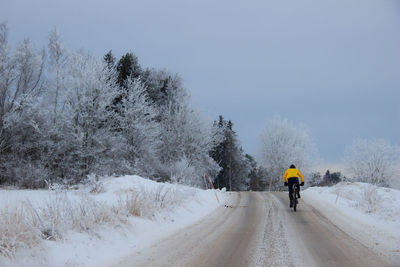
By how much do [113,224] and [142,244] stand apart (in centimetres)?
82

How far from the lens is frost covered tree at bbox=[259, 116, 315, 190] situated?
47.5 meters

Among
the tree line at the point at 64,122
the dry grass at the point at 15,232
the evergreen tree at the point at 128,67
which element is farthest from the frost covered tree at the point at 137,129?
the dry grass at the point at 15,232

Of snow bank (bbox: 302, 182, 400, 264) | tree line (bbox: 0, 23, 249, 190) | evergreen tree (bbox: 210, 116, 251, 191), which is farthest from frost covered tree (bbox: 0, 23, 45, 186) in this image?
evergreen tree (bbox: 210, 116, 251, 191)

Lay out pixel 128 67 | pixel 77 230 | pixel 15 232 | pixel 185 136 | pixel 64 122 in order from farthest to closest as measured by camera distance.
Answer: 1. pixel 185 136
2. pixel 128 67
3. pixel 64 122
4. pixel 77 230
5. pixel 15 232

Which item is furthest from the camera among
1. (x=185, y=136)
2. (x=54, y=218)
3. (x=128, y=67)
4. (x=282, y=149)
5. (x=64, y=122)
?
(x=282, y=149)

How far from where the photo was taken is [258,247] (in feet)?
22.7

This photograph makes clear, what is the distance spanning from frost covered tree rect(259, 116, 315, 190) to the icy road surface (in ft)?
124

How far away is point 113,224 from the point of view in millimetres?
7426

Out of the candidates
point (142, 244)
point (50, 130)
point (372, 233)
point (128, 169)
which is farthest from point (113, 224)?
point (128, 169)

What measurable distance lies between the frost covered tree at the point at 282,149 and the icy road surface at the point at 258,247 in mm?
37748

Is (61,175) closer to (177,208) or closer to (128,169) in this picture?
(128,169)

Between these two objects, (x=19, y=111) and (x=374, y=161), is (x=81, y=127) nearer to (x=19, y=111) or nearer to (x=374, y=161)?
(x=19, y=111)

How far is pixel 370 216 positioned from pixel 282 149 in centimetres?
3728

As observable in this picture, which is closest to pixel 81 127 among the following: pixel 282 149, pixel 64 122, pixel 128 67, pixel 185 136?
pixel 64 122
